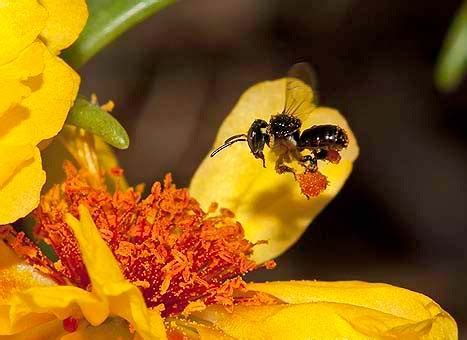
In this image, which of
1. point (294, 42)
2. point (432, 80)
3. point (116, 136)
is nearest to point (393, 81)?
point (432, 80)

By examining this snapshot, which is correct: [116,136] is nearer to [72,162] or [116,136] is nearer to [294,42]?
[72,162]

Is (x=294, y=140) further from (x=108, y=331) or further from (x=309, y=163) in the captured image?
(x=108, y=331)

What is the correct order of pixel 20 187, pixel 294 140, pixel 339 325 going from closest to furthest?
pixel 20 187, pixel 339 325, pixel 294 140

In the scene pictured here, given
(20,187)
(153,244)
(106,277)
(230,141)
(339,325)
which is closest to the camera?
(106,277)

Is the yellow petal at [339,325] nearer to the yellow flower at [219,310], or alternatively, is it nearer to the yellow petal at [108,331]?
the yellow flower at [219,310]

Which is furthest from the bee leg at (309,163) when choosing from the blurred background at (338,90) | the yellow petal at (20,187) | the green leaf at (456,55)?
the blurred background at (338,90)

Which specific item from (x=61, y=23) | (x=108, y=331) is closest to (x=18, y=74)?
(x=61, y=23)
